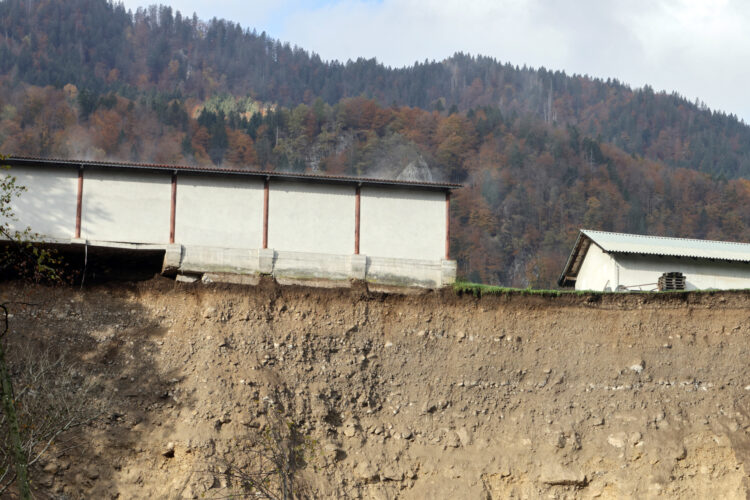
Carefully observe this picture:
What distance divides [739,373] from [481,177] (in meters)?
72.1

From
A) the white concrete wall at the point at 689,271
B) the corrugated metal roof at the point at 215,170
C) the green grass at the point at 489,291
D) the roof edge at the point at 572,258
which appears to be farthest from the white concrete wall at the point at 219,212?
the roof edge at the point at 572,258

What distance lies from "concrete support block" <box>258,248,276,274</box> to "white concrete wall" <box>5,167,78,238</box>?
20.2 feet

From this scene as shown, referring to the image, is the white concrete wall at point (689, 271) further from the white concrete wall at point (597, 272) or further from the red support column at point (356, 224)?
the red support column at point (356, 224)

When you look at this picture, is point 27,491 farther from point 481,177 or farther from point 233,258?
point 481,177

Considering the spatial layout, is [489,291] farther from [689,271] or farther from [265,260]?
[689,271]

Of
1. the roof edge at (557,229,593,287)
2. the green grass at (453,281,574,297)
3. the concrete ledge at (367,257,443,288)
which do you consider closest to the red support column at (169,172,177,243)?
the concrete ledge at (367,257,443,288)

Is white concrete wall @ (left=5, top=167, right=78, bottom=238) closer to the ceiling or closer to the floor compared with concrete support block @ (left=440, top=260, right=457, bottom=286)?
closer to the ceiling

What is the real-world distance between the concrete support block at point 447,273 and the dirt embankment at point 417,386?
0.48 m

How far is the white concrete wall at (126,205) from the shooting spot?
31172 millimetres

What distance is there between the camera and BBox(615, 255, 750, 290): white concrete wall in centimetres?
3525

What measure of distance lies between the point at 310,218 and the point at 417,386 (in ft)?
22.8

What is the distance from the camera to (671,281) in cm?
3494

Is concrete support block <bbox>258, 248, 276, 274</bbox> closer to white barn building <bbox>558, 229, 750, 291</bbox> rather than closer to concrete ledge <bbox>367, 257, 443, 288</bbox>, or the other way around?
concrete ledge <bbox>367, 257, 443, 288</bbox>

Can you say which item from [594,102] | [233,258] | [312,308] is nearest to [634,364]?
[312,308]
